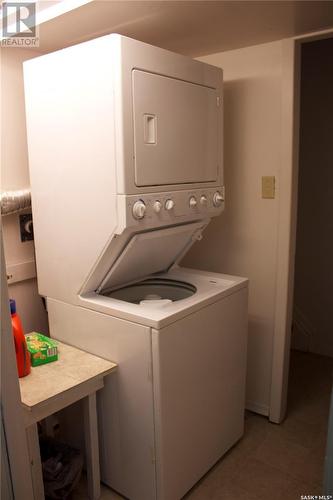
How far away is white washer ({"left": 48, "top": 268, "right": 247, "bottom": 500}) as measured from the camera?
1.81 m

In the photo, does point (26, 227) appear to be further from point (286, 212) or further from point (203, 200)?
point (286, 212)

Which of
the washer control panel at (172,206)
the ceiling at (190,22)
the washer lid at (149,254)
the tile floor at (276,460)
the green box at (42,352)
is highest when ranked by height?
the ceiling at (190,22)

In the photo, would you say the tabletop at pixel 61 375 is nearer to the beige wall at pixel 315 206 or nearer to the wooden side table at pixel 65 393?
the wooden side table at pixel 65 393

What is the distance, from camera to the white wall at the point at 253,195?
240 cm

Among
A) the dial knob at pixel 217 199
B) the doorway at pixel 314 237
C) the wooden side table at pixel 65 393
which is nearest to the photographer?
the wooden side table at pixel 65 393

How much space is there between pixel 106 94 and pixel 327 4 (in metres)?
1.06

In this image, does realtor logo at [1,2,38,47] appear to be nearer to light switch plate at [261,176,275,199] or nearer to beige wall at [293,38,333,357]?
light switch plate at [261,176,275,199]

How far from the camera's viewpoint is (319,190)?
3.35 m

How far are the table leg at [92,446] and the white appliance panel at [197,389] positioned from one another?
33cm

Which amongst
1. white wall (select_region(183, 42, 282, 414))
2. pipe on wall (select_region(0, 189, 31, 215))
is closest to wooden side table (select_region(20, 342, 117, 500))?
pipe on wall (select_region(0, 189, 31, 215))

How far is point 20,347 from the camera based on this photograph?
1.82m

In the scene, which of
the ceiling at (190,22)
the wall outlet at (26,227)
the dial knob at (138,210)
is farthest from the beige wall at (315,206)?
the wall outlet at (26,227)

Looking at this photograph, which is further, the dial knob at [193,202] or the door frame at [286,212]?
the door frame at [286,212]

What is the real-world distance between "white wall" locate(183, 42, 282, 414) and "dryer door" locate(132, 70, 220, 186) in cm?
45
